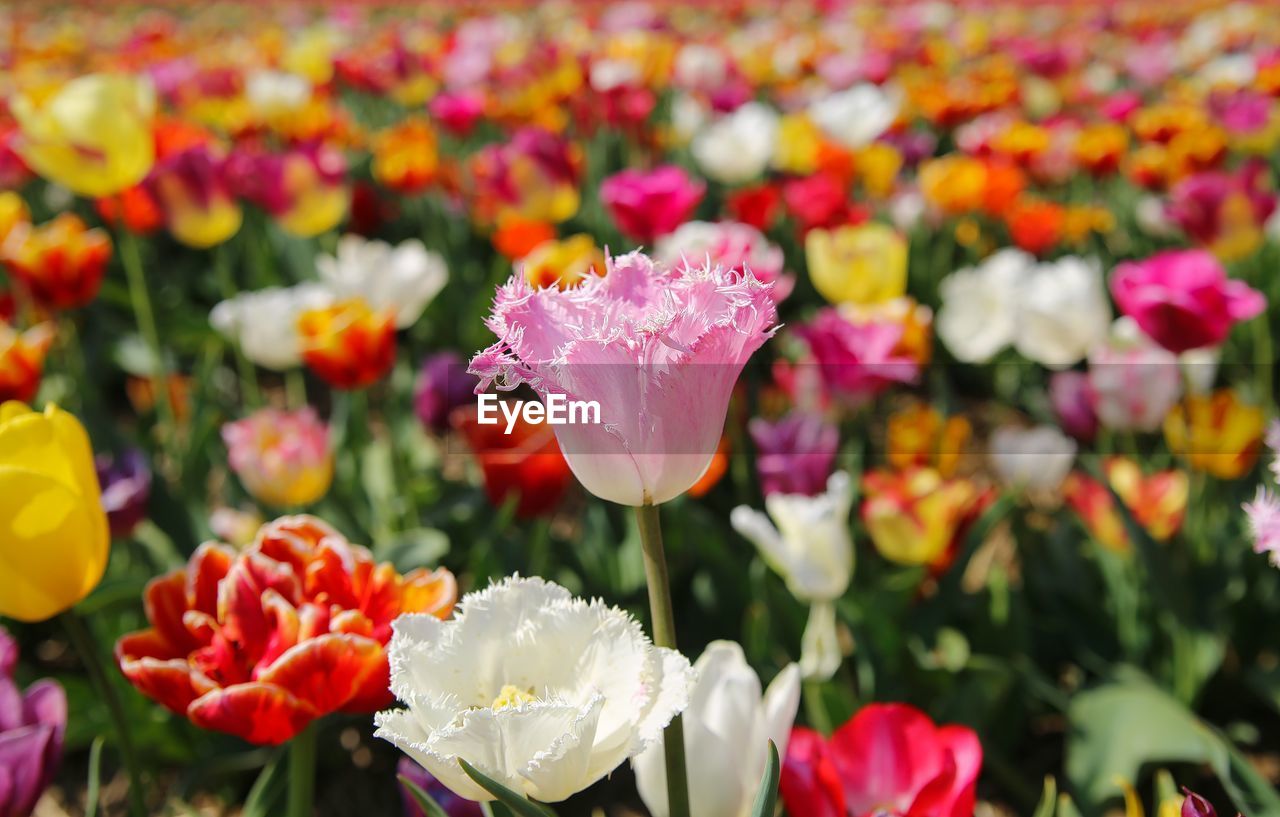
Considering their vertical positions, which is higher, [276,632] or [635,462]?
[635,462]

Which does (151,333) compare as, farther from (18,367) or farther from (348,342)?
(348,342)

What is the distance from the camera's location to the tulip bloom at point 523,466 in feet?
5.11

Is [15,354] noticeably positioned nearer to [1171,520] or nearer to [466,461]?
[466,461]

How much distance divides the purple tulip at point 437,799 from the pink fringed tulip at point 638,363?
34 centimetres

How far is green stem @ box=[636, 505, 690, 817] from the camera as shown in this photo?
0.60 metres

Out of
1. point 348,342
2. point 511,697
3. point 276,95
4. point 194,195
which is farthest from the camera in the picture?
point 276,95

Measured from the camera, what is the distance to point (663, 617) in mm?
618

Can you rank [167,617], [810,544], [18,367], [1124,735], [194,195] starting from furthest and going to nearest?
[194,195] < [18,367] < [1124,735] < [810,544] < [167,617]

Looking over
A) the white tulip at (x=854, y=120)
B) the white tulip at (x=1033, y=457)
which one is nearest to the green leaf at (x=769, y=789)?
the white tulip at (x=1033, y=457)

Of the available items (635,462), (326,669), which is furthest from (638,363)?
(326,669)

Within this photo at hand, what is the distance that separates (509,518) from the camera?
157cm

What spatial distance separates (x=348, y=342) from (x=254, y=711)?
907 mm

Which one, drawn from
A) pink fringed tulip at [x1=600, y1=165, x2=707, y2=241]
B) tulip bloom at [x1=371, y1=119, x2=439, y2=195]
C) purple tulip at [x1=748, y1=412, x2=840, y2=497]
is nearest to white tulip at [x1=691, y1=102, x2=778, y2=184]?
tulip bloom at [x1=371, y1=119, x2=439, y2=195]

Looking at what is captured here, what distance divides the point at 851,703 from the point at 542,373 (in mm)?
800
